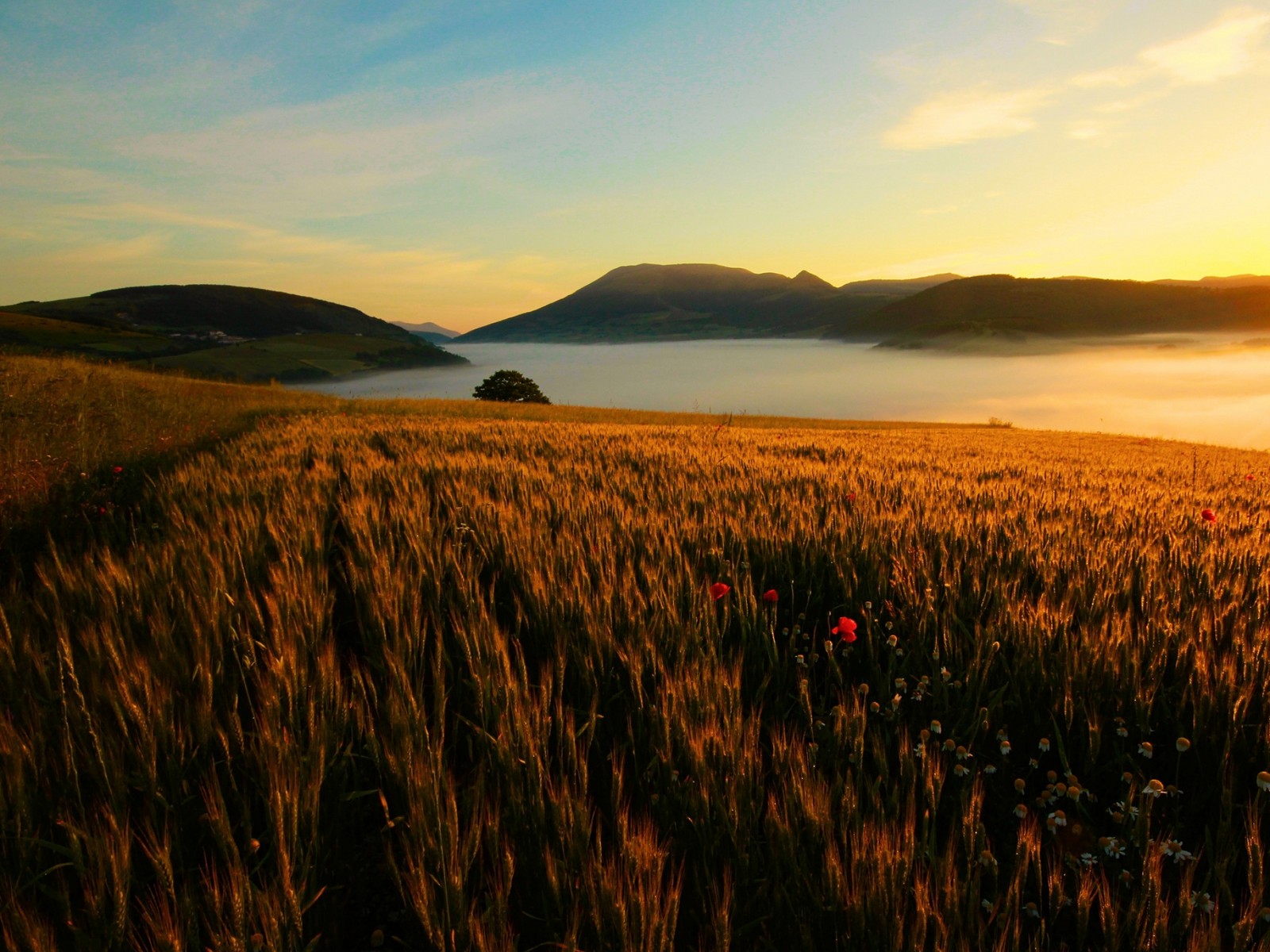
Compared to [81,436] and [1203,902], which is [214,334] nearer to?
[81,436]

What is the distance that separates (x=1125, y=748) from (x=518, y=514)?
2597mm

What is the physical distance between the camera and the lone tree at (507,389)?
146 ft

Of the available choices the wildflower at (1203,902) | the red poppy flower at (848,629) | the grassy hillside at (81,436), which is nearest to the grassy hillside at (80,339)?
the grassy hillside at (81,436)

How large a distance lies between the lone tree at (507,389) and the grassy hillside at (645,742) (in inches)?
1668

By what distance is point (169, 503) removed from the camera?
411cm

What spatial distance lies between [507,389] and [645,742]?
44917 mm

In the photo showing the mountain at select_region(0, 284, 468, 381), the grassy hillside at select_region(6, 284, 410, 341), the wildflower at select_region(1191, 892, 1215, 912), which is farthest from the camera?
the grassy hillside at select_region(6, 284, 410, 341)

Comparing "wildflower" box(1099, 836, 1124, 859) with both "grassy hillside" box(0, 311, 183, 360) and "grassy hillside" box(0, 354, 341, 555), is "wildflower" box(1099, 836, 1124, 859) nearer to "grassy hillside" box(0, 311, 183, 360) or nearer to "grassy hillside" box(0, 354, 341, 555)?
"grassy hillside" box(0, 354, 341, 555)

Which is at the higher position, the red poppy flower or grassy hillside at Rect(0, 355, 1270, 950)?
the red poppy flower

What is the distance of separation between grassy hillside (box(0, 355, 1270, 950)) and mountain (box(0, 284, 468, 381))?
58.0m

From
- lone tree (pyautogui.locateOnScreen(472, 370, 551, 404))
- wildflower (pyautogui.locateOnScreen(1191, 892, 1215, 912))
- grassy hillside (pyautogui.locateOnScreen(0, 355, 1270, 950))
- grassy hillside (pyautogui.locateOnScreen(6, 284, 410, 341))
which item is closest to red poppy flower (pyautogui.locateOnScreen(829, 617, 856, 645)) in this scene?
grassy hillside (pyautogui.locateOnScreen(0, 355, 1270, 950))

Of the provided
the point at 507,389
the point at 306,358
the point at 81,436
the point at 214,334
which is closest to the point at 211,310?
the point at 214,334

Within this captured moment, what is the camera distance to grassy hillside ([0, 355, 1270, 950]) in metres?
0.94

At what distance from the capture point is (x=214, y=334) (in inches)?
5541
